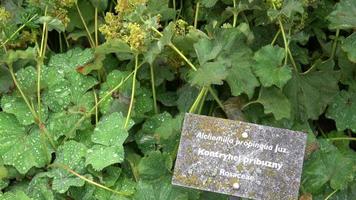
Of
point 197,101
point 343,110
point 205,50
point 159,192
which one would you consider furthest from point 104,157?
point 343,110

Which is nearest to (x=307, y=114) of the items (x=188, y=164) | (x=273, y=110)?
(x=273, y=110)

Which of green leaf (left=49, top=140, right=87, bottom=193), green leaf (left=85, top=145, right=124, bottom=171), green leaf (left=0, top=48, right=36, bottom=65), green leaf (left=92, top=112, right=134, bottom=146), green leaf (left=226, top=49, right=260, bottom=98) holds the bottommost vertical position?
green leaf (left=49, top=140, right=87, bottom=193)

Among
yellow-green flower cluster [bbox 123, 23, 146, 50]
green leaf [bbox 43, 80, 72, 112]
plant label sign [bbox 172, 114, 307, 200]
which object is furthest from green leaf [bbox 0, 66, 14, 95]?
plant label sign [bbox 172, 114, 307, 200]

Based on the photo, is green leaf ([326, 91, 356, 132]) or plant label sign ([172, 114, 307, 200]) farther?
green leaf ([326, 91, 356, 132])

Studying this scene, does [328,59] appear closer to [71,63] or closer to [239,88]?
[239,88]

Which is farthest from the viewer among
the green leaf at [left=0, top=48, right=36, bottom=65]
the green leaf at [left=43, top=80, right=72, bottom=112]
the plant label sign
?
the green leaf at [left=43, top=80, right=72, bottom=112]

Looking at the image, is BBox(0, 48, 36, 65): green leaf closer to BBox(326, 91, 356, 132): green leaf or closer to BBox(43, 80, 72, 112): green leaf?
BBox(43, 80, 72, 112): green leaf

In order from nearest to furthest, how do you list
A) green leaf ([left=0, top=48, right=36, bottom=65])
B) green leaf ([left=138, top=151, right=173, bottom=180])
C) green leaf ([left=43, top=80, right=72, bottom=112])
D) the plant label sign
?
the plant label sign, green leaf ([left=138, top=151, right=173, bottom=180]), green leaf ([left=0, top=48, right=36, bottom=65]), green leaf ([left=43, top=80, right=72, bottom=112])

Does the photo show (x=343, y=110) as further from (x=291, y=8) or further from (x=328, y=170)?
(x=291, y=8)
